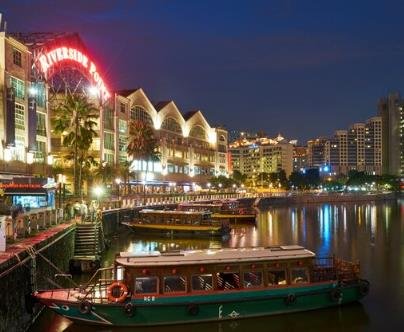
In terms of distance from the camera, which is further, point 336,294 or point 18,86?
point 18,86

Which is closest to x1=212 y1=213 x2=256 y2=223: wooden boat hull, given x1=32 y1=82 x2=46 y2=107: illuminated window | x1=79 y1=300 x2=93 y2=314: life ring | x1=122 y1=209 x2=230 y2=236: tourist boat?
x1=122 y1=209 x2=230 y2=236: tourist boat

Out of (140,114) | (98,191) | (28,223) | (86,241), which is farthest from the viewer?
(140,114)

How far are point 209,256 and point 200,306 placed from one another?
9.76ft

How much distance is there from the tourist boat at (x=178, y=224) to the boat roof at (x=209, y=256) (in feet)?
140

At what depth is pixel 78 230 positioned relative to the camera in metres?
47.8

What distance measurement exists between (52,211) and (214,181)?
12894cm

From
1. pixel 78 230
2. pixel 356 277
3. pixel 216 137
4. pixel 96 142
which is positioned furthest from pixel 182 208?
pixel 216 137

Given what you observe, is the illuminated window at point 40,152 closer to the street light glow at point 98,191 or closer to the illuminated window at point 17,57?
the illuminated window at point 17,57

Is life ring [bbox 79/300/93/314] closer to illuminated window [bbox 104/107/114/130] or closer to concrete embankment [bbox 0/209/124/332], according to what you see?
concrete embankment [bbox 0/209/124/332]

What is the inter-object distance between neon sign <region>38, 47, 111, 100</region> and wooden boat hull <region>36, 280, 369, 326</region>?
54.5 meters

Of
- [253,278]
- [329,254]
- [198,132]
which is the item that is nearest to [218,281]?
[253,278]

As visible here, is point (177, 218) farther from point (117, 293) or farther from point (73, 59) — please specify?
point (117, 293)

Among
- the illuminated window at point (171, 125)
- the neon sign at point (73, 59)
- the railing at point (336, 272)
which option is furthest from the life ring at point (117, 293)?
the illuminated window at point (171, 125)

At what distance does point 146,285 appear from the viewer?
28.7 m
